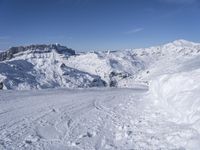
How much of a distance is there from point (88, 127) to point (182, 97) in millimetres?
4093

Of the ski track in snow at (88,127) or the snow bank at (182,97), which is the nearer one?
the ski track in snow at (88,127)

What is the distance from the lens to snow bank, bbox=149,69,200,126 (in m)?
10.4

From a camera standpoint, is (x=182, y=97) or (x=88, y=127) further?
(x=182, y=97)

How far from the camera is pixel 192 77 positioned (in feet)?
44.8

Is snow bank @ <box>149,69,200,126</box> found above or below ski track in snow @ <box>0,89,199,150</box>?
above

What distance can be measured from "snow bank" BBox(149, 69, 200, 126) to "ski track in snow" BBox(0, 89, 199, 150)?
431 mm

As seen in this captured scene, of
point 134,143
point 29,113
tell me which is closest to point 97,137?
point 134,143

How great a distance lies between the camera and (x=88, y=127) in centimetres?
1116

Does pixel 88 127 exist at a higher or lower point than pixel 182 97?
lower

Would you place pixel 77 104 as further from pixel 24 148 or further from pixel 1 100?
pixel 24 148

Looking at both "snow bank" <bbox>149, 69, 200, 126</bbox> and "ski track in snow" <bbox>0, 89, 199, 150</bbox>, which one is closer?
"ski track in snow" <bbox>0, 89, 199, 150</bbox>

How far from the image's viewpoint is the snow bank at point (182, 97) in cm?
1038

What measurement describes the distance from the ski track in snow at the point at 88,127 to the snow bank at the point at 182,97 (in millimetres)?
431

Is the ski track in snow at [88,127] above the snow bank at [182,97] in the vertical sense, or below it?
below
